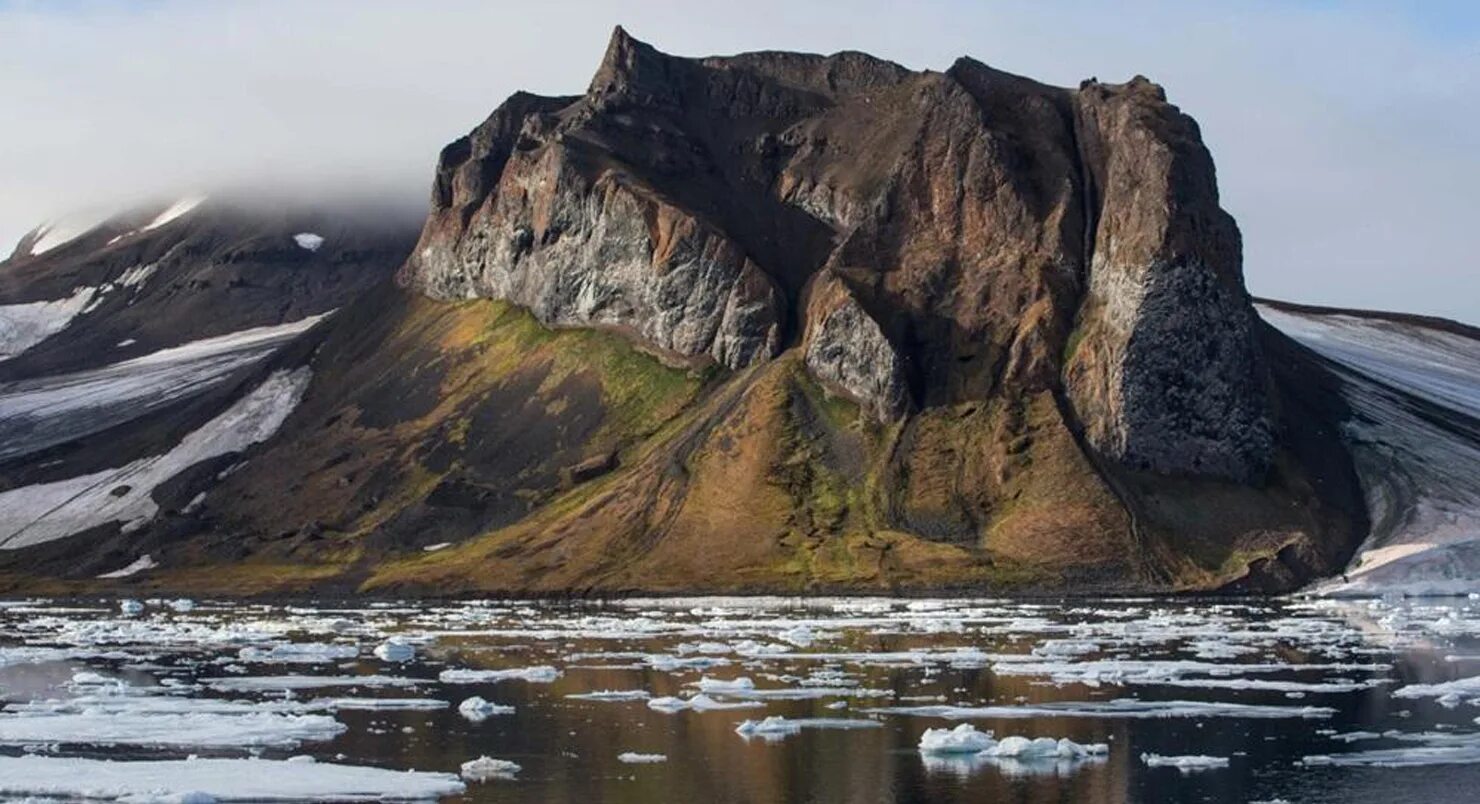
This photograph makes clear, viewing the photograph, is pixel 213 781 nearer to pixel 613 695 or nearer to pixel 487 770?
pixel 487 770

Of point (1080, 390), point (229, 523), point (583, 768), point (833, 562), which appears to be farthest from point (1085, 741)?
point (229, 523)

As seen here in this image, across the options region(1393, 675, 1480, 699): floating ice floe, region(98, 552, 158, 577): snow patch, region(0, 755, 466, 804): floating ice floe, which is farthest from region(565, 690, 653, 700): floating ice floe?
region(98, 552, 158, 577): snow patch

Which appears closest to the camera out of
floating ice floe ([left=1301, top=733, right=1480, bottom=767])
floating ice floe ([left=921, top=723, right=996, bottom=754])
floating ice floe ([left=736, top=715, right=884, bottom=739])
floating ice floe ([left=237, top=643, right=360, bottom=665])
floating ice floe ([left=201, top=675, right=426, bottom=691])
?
floating ice floe ([left=1301, top=733, right=1480, bottom=767])

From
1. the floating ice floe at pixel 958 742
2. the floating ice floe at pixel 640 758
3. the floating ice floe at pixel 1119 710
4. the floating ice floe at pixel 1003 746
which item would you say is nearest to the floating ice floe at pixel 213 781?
the floating ice floe at pixel 640 758

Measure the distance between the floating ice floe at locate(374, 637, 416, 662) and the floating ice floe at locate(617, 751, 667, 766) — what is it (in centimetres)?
3408

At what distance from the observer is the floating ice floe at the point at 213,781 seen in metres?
46.6

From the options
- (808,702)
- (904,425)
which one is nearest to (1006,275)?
(904,425)

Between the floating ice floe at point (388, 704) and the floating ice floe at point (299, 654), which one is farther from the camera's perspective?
the floating ice floe at point (299, 654)

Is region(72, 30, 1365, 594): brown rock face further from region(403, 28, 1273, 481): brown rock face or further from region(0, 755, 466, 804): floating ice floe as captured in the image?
region(0, 755, 466, 804): floating ice floe

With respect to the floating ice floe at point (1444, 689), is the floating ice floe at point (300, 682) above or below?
below

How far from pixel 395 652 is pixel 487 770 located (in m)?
37.4

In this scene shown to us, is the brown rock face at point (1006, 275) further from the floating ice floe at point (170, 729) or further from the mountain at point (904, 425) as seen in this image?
the floating ice floe at point (170, 729)

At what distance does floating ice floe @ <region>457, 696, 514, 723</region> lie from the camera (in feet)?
208

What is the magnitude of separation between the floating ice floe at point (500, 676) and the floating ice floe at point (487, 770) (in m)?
23.4
